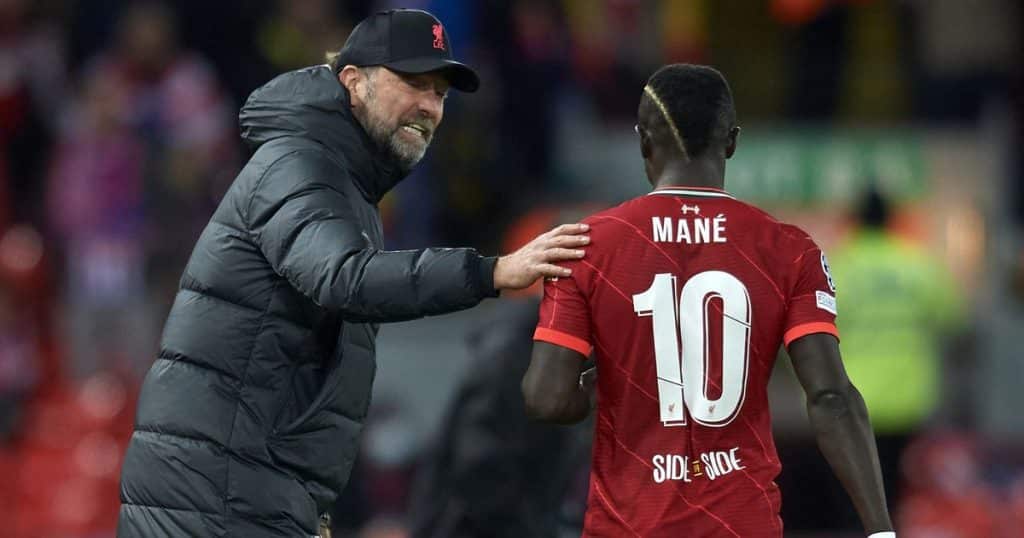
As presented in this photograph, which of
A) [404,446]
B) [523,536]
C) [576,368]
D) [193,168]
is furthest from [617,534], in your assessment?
[193,168]

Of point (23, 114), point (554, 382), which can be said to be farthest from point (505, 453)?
point (23, 114)

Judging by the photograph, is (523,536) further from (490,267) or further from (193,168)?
(193,168)

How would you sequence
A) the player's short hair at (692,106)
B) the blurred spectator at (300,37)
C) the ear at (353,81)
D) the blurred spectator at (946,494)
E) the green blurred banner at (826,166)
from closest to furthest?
the player's short hair at (692,106) → the ear at (353,81) → the blurred spectator at (946,494) → the blurred spectator at (300,37) → the green blurred banner at (826,166)

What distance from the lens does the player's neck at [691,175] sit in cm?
450

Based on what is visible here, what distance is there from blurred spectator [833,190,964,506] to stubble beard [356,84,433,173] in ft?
19.9

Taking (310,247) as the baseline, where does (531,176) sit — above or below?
below

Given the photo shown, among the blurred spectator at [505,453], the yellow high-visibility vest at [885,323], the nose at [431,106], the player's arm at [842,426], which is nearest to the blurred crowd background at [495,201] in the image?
the yellow high-visibility vest at [885,323]

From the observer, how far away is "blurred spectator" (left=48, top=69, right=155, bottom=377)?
40.8 ft

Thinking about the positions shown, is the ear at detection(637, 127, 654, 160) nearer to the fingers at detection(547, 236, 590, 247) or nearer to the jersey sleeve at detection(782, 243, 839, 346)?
the fingers at detection(547, 236, 590, 247)

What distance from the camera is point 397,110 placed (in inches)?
203

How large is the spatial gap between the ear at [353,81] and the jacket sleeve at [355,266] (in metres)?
0.47

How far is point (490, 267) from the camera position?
4.60 metres

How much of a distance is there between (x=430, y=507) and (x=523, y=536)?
0.41m

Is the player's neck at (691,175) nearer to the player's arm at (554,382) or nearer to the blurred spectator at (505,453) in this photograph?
the player's arm at (554,382)
